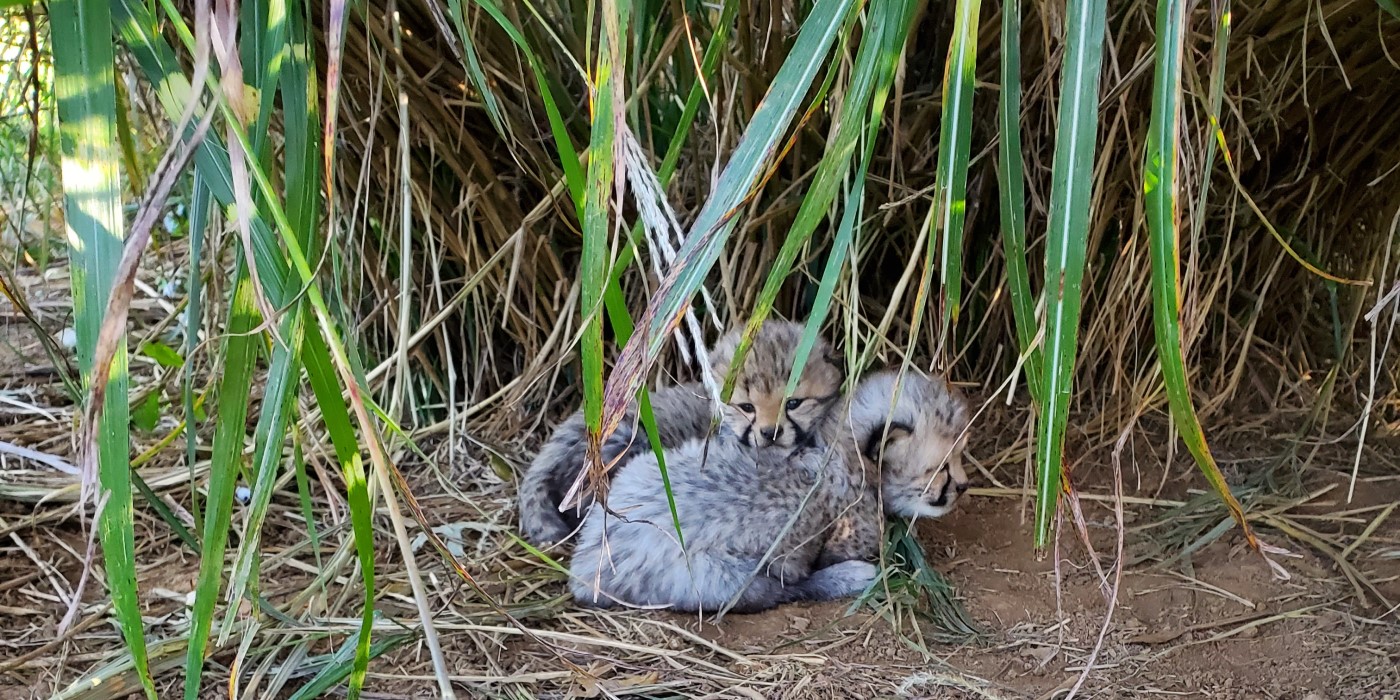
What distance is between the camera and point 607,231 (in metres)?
1.01

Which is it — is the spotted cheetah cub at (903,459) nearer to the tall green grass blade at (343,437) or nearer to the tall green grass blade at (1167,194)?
the tall green grass blade at (1167,194)

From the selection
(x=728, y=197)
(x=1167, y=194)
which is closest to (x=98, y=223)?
(x=728, y=197)

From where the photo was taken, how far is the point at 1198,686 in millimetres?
1486

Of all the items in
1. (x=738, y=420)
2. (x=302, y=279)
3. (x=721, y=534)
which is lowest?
(x=721, y=534)

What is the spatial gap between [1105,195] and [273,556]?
69.2 inches

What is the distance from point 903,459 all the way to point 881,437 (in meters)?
0.07

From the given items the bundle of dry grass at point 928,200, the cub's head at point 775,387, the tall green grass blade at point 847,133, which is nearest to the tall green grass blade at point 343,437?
the tall green grass blade at point 847,133

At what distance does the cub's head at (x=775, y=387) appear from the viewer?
1.99 meters

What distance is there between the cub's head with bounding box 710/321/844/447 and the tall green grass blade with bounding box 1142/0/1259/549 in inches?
43.4

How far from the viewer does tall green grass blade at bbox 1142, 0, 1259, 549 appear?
88 cm

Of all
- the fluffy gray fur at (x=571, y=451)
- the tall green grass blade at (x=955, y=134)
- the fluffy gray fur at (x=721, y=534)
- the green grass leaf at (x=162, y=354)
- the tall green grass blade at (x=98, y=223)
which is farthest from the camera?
the green grass leaf at (x=162, y=354)

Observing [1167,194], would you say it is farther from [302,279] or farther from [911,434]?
[911,434]

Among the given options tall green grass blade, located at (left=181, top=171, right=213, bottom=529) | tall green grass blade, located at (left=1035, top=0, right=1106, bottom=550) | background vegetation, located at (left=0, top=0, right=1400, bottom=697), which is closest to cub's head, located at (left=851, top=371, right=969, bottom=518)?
background vegetation, located at (left=0, top=0, right=1400, bottom=697)

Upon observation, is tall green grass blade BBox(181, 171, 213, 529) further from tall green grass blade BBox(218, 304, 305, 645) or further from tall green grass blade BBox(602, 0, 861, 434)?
tall green grass blade BBox(602, 0, 861, 434)
